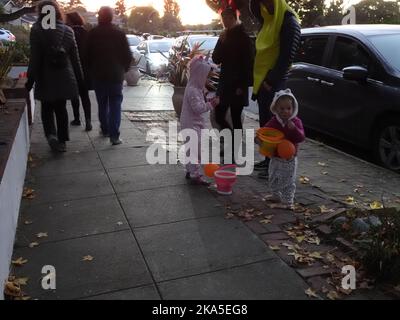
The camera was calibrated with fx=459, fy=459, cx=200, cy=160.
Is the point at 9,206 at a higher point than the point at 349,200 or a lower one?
higher

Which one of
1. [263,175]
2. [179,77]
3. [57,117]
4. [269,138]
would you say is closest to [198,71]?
[269,138]

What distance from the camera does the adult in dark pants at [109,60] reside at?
634 cm

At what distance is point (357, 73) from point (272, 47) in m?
1.56

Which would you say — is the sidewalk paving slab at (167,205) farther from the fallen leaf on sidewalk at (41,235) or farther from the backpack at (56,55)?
the backpack at (56,55)

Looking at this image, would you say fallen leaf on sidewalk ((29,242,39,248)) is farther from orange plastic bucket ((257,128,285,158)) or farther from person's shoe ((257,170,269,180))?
person's shoe ((257,170,269,180))

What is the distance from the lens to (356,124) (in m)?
6.08

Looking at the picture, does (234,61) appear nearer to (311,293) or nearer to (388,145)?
(388,145)

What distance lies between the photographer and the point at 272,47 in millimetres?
4863

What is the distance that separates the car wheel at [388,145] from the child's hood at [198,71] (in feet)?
7.93

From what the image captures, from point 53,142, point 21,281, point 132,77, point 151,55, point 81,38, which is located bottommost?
point 21,281

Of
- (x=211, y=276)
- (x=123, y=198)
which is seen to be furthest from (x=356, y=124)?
(x=211, y=276)

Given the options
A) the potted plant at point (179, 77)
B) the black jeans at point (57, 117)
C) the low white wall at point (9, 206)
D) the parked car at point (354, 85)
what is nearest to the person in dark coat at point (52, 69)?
the black jeans at point (57, 117)
